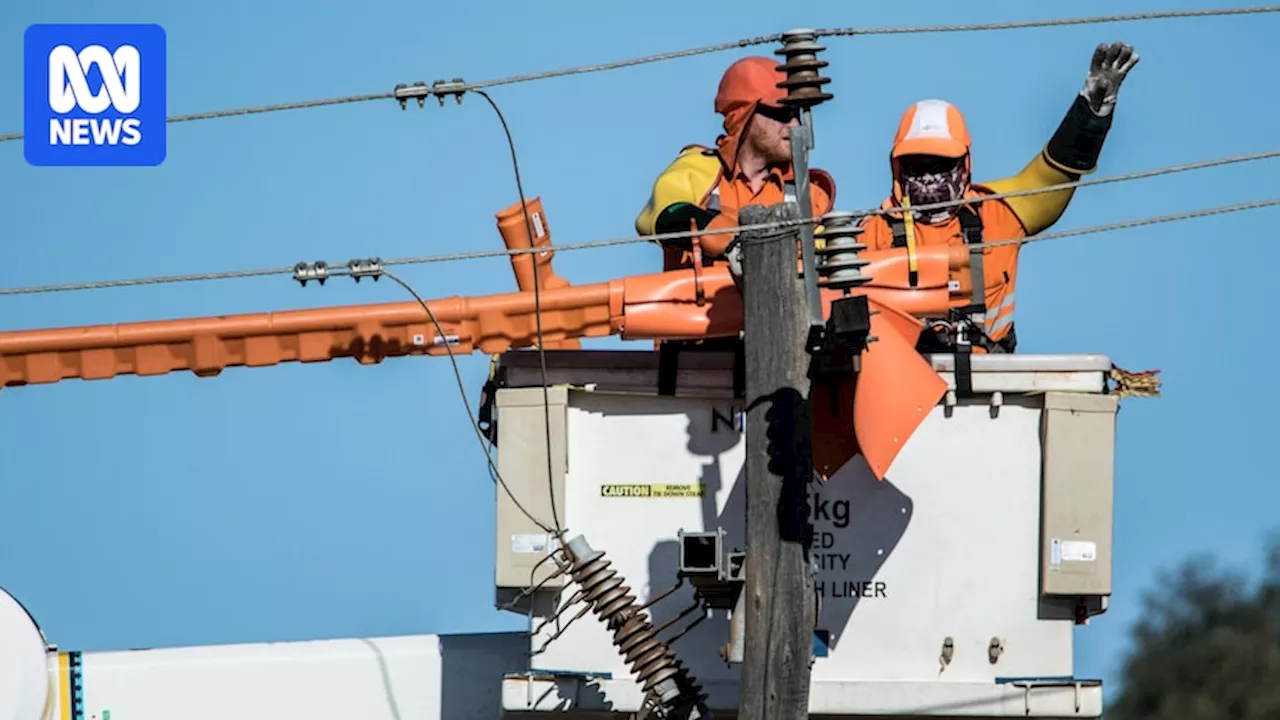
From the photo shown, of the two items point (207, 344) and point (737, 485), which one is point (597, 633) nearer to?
point (737, 485)

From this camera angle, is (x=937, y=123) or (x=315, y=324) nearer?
(x=315, y=324)

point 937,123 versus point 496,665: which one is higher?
point 937,123

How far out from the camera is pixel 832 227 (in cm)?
1288

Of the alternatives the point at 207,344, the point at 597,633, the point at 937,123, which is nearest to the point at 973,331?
the point at 937,123

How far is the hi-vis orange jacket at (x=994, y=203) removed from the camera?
14.4 m

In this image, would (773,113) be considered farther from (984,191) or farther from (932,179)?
(984,191)

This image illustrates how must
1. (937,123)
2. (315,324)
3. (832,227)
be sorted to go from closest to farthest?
(832,227)
(315,324)
(937,123)

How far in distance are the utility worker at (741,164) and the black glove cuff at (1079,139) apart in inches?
46.4

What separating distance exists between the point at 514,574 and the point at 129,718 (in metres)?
2.06

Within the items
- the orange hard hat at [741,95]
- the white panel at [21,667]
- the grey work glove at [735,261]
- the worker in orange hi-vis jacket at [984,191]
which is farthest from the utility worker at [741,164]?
the white panel at [21,667]

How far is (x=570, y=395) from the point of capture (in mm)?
13422

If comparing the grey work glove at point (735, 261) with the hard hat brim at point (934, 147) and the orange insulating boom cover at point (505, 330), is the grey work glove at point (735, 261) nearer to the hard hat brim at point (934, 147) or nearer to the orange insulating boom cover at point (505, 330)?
the orange insulating boom cover at point (505, 330)

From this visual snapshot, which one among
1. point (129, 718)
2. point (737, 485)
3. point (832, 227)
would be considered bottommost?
point (129, 718)

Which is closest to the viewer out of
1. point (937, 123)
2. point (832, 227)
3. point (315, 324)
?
point (832, 227)
